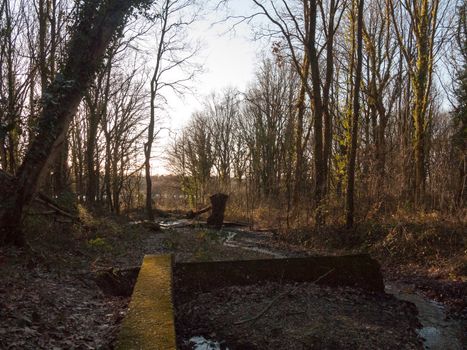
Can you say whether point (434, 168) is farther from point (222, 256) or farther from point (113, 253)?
point (113, 253)

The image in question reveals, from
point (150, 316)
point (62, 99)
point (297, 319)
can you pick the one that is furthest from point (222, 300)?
point (62, 99)

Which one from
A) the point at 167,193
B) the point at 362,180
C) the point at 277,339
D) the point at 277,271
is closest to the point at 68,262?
the point at 277,271

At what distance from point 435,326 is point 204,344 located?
3902mm

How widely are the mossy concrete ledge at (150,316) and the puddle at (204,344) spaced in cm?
75

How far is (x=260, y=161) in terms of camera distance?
37062 mm

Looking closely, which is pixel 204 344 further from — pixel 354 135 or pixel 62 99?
pixel 354 135

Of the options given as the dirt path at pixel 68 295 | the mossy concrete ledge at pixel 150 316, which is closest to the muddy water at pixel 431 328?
the dirt path at pixel 68 295

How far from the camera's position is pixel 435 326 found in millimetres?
6695

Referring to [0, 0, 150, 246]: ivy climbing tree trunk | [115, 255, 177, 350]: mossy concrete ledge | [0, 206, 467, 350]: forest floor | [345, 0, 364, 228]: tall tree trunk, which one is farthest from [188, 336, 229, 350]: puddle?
[345, 0, 364, 228]: tall tree trunk

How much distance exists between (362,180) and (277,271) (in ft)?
24.1

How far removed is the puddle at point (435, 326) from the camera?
5.97m

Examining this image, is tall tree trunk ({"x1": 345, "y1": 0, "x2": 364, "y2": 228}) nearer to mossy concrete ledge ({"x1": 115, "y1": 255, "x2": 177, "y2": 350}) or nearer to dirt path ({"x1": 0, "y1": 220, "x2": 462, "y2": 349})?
dirt path ({"x1": 0, "y1": 220, "x2": 462, "y2": 349})

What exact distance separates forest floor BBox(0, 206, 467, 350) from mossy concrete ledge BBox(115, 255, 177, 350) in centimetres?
35

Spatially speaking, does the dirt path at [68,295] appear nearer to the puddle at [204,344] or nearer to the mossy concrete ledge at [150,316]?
the puddle at [204,344]
